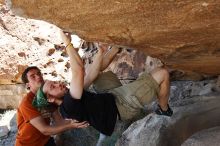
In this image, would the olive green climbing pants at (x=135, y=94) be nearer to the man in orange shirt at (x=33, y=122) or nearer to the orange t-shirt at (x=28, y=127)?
the man in orange shirt at (x=33, y=122)

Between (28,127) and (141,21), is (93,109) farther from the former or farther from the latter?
(141,21)

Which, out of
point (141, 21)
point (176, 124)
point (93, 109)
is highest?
point (141, 21)

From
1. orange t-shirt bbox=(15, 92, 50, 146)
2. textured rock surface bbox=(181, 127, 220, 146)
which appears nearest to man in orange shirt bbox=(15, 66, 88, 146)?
orange t-shirt bbox=(15, 92, 50, 146)

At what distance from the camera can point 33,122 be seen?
338 cm

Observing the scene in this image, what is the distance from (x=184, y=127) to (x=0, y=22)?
10.5 feet

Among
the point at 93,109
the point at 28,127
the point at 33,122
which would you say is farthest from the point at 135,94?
the point at 28,127

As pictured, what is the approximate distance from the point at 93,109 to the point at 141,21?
0.97m

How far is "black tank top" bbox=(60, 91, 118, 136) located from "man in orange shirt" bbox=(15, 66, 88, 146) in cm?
31

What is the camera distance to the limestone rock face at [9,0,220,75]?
6.75 ft

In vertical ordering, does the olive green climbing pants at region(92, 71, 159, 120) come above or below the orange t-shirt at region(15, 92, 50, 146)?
above

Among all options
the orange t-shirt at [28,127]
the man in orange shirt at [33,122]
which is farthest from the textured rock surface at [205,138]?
the orange t-shirt at [28,127]

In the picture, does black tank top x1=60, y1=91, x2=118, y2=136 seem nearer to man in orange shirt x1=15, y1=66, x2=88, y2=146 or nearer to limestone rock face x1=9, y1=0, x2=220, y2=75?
man in orange shirt x1=15, y1=66, x2=88, y2=146

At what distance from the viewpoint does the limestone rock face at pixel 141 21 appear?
81.0 inches

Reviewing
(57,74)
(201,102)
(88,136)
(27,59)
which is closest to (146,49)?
(201,102)
